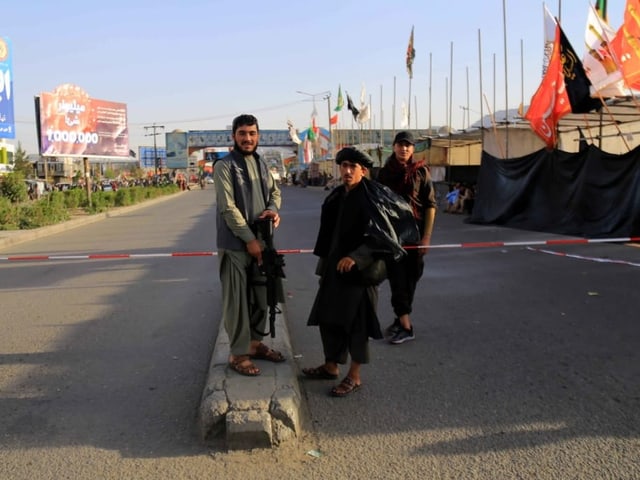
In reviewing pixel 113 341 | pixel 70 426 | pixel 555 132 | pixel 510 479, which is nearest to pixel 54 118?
pixel 555 132

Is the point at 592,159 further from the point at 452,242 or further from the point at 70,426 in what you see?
the point at 70,426

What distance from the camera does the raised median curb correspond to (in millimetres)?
3189

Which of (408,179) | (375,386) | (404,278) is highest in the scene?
(408,179)

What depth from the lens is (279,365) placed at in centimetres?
403

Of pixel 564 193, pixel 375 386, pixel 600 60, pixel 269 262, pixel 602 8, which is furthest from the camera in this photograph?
pixel 564 193

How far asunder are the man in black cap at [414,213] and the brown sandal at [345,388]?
3.89 feet

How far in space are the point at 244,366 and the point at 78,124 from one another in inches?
1072

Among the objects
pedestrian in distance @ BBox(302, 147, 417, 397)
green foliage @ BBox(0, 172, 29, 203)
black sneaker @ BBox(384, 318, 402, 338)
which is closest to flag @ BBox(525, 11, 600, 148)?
black sneaker @ BBox(384, 318, 402, 338)

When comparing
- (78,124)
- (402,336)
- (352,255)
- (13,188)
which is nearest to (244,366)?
(352,255)

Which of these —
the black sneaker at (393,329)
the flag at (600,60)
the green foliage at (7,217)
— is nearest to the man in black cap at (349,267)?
the black sneaker at (393,329)

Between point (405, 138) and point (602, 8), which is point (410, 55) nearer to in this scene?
point (602, 8)

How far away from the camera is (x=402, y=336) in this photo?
200 inches

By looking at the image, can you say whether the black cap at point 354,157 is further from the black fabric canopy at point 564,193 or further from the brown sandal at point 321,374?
the black fabric canopy at point 564,193

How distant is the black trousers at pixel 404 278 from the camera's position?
5023 millimetres
